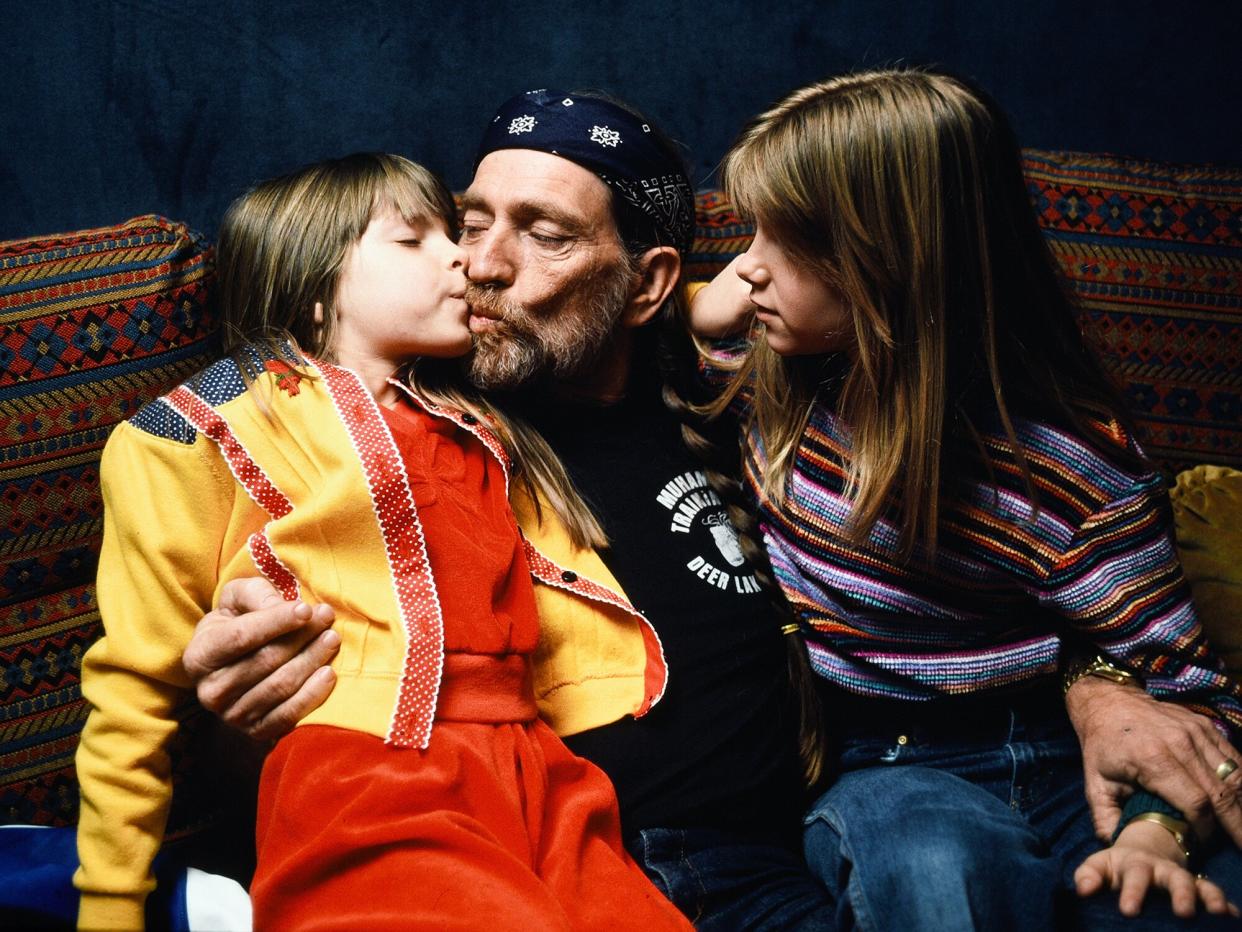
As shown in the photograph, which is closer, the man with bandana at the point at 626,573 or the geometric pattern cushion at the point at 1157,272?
the man with bandana at the point at 626,573

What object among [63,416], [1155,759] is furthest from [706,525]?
[63,416]

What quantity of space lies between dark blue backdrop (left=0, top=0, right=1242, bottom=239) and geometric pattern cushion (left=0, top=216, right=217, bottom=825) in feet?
1.34

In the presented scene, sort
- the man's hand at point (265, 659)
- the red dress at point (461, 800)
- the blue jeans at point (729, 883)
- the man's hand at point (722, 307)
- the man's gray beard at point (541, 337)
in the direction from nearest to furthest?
the red dress at point (461, 800) < the man's hand at point (265, 659) < the blue jeans at point (729, 883) < the man's gray beard at point (541, 337) < the man's hand at point (722, 307)

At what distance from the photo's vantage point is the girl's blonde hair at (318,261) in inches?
55.7

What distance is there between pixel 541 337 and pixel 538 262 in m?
0.12

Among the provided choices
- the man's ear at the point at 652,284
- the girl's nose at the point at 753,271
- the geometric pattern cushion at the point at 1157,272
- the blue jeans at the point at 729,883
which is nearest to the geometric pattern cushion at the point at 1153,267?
the geometric pattern cushion at the point at 1157,272

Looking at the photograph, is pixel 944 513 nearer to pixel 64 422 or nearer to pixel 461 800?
pixel 461 800

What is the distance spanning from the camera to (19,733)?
140cm

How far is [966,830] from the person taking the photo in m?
1.26

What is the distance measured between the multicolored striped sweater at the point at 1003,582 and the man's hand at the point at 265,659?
0.68m

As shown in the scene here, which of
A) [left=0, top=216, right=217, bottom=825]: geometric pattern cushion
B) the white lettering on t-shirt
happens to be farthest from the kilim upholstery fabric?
the white lettering on t-shirt

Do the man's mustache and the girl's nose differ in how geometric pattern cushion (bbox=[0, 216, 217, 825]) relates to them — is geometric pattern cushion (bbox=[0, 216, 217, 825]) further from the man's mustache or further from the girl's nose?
the girl's nose

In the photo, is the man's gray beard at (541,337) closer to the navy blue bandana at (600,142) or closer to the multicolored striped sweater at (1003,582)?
the navy blue bandana at (600,142)

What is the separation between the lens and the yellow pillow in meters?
1.57
